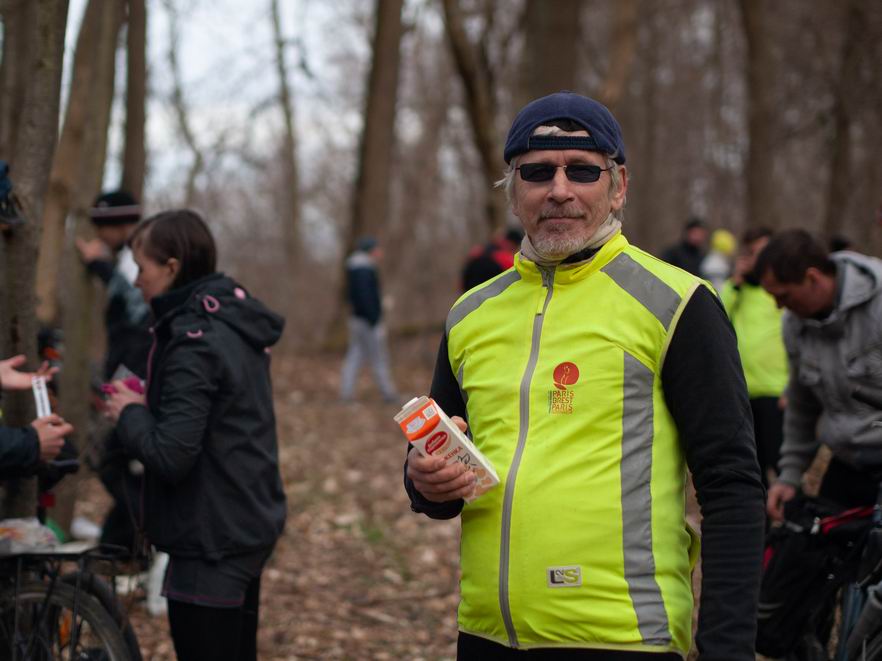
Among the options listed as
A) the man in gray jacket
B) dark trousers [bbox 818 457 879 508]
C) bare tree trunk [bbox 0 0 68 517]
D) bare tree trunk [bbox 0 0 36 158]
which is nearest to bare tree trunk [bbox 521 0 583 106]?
bare tree trunk [bbox 0 0 36 158]

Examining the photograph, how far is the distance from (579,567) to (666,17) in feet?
88.1

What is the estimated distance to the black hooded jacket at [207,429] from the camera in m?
3.80

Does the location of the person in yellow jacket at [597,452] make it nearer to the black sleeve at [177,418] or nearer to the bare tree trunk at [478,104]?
the black sleeve at [177,418]

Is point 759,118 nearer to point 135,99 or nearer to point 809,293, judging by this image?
point 135,99

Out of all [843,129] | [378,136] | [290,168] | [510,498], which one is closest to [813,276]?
[510,498]

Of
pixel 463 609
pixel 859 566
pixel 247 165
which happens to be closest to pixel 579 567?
pixel 463 609

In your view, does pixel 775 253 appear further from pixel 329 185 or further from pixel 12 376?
pixel 329 185

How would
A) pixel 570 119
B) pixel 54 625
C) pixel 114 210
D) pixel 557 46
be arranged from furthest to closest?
pixel 557 46 < pixel 114 210 < pixel 54 625 < pixel 570 119

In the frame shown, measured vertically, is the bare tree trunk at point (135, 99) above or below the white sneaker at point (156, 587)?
above

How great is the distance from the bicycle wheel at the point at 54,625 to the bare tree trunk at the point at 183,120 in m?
19.0

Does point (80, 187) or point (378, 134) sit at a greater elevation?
point (378, 134)

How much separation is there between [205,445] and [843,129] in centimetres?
1366

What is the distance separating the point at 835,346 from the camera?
456 cm

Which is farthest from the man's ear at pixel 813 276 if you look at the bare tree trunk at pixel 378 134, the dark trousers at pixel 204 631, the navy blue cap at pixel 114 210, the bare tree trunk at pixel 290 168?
the bare tree trunk at pixel 290 168
